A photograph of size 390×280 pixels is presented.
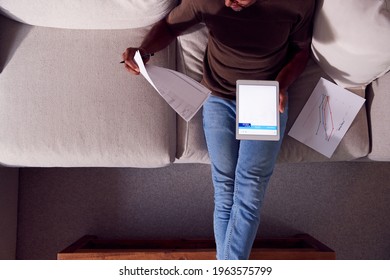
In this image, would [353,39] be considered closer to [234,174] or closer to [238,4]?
[238,4]

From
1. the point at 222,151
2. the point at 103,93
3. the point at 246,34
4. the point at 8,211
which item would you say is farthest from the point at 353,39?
the point at 8,211

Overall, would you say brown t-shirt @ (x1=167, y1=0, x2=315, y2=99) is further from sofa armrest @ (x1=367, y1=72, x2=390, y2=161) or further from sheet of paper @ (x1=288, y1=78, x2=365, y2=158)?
sofa armrest @ (x1=367, y1=72, x2=390, y2=161)

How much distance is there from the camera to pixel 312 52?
118 cm

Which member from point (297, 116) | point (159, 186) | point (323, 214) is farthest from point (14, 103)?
point (323, 214)

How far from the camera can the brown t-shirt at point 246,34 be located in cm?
98

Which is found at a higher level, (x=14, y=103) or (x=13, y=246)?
(x=14, y=103)

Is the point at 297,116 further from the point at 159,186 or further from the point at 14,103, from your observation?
the point at 14,103

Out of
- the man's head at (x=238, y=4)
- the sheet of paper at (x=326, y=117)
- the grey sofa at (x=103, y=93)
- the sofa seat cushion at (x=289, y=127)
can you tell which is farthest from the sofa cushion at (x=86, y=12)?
the sheet of paper at (x=326, y=117)

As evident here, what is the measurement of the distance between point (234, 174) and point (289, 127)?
0.27 metres

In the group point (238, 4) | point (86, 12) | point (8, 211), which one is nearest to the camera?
point (238, 4)

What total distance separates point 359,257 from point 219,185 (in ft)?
2.64

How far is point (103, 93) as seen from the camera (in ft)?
3.87

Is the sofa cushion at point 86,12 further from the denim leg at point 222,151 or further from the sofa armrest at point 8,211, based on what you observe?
the sofa armrest at point 8,211
